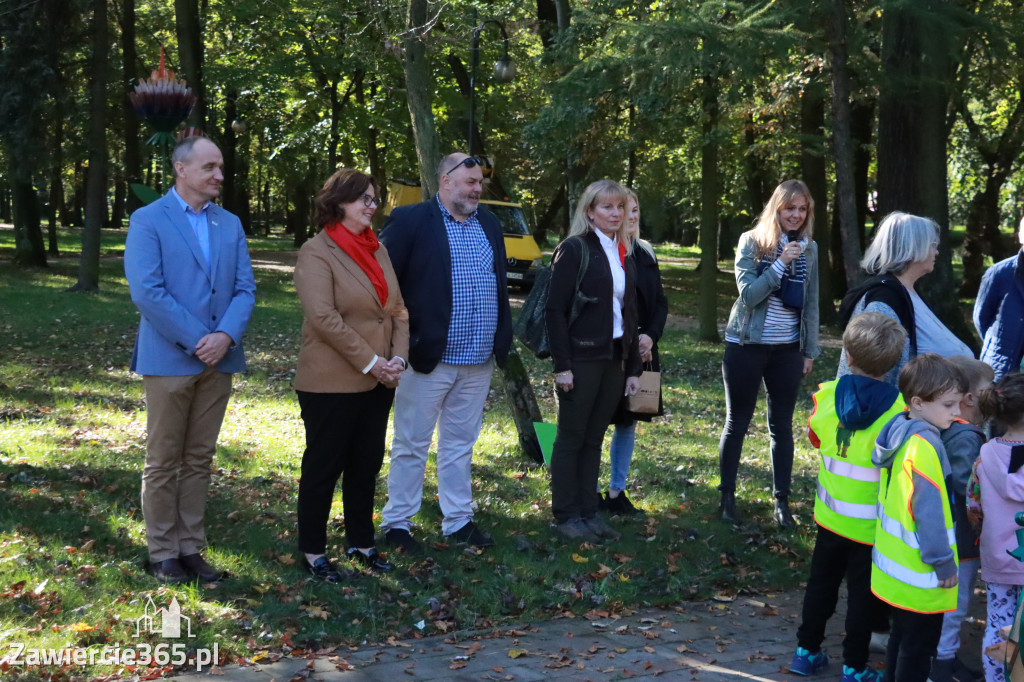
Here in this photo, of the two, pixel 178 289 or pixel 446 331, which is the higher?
pixel 178 289

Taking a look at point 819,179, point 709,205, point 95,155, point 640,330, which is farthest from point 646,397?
point 95,155

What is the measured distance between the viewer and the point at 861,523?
444 centimetres

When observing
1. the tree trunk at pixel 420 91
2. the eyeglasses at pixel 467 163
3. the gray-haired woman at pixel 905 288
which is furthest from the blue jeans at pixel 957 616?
the tree trunk at pixel 420 91

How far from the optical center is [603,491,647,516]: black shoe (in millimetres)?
6957

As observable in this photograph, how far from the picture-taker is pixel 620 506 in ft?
22.9

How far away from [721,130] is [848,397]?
427 inches

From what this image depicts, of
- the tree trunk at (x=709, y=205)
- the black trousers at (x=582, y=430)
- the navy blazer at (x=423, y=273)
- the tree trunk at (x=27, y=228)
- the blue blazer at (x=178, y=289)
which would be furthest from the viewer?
the tree trunk at (x=27, y=228)

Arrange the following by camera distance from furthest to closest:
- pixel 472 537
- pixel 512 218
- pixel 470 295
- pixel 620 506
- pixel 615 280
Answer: pixel 512 218, pixel 620 506, pixel 615 280, pixel 472 537, pixel 470 295

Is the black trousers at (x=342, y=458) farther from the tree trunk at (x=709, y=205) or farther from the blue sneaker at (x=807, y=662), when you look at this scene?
the tree trunk at (x=709, y=205)

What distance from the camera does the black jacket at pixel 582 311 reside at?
238 inches

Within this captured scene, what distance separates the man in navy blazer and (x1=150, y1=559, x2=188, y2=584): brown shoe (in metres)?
1.21

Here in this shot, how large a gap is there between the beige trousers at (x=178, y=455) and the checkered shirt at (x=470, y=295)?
1.34 meters

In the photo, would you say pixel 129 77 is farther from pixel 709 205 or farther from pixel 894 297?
pixel 894 297

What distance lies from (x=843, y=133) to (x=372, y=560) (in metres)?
8.50
